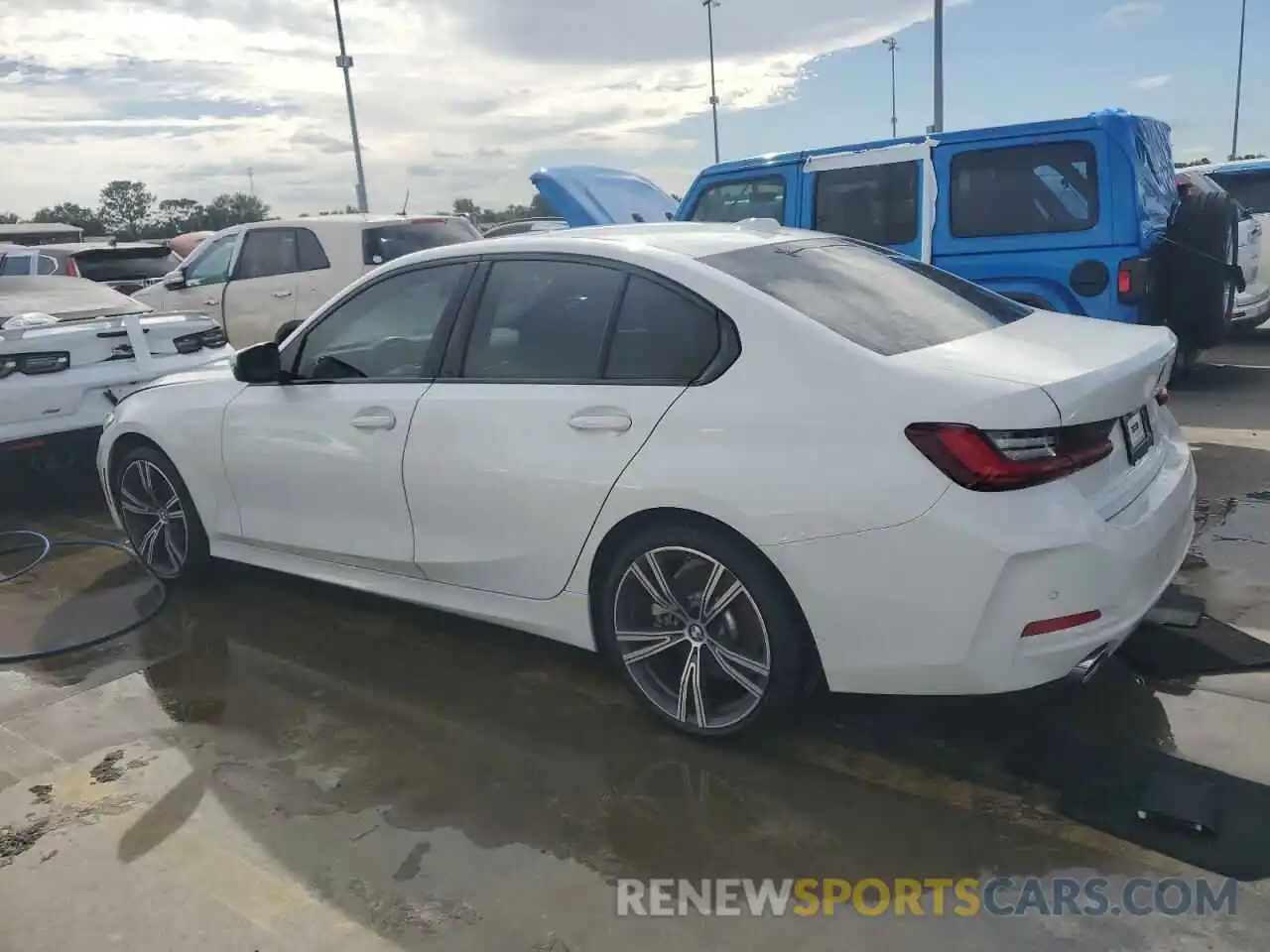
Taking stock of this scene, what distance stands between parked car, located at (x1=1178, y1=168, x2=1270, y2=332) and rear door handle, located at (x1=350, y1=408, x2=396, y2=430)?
7485 millimetres

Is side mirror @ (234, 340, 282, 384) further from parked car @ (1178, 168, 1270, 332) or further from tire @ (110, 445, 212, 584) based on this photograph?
parked car @ (1178, 168, 1270, 332)

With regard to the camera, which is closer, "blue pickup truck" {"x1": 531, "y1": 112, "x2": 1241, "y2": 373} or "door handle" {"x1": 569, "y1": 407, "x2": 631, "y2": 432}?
"door handle" {"x1": 569, "y1": 407, "x2": 631, "y2": 432}

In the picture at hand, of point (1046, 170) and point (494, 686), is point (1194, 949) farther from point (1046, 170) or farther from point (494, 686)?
point (1046, 170)

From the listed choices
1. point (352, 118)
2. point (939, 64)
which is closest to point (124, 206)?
point (352, 118)

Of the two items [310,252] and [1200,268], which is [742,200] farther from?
[310,252]

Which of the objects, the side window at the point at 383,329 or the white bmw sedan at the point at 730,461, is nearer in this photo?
the white bmw sedan at the point at 730,461

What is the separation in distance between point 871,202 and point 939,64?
35.8 feet

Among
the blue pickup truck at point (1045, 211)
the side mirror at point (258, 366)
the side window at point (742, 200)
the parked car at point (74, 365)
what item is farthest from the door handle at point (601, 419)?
the side window at point (742, 200)

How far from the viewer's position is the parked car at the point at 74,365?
6355 millimetres

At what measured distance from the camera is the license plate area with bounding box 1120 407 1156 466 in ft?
10.1

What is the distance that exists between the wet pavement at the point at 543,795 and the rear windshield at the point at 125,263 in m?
11.2

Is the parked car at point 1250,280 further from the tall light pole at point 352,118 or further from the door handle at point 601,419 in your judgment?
the tall light pole at point 352,118

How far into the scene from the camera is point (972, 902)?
2607 mm

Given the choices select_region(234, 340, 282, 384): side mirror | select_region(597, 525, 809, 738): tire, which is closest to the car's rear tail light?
select_region(597, 525, 809, 738): tire
